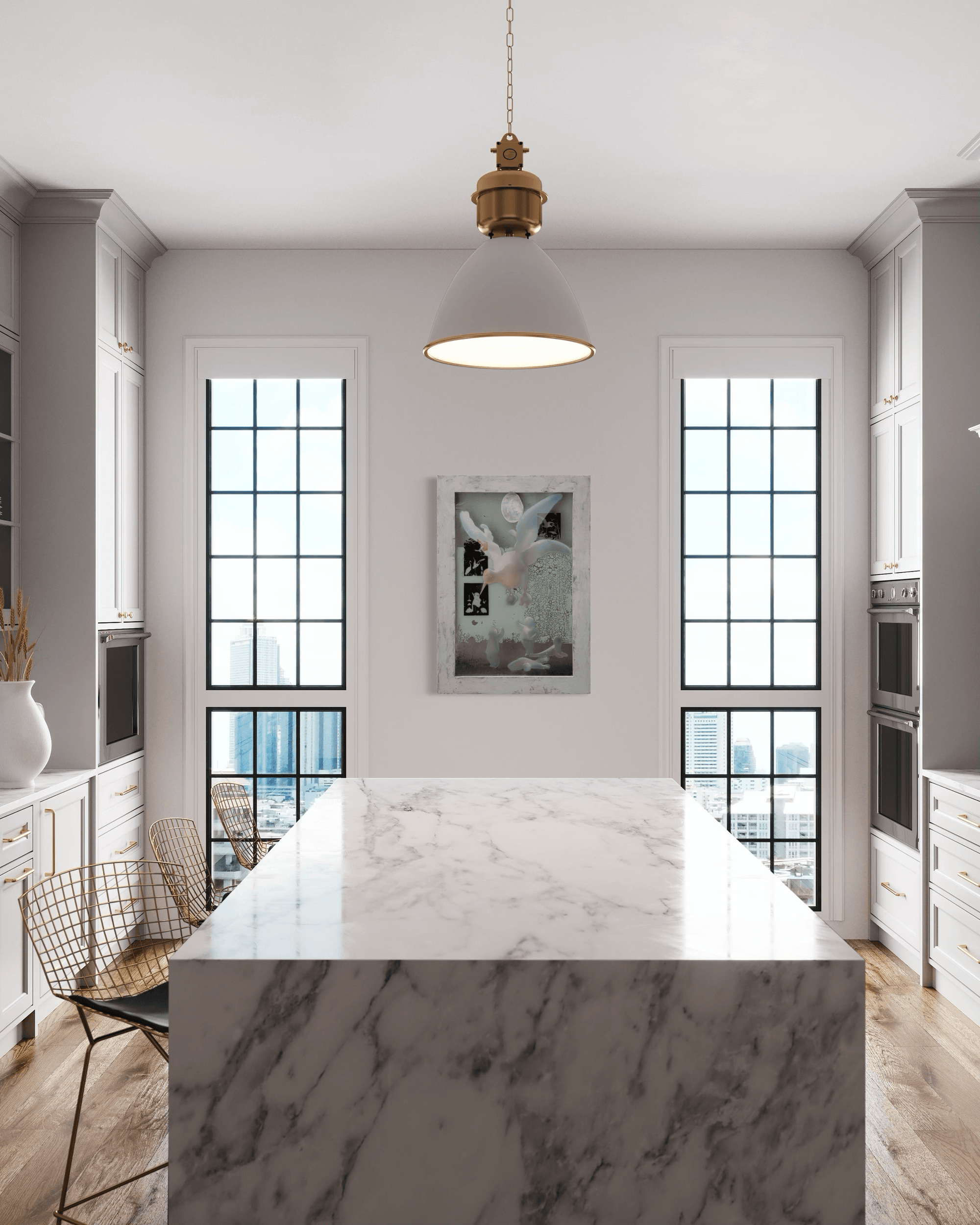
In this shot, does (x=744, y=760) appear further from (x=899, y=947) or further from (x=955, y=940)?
(x=955, y=940)

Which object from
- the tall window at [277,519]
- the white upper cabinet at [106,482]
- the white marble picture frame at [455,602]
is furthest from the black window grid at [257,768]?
the white upper cabinet at [106,482]

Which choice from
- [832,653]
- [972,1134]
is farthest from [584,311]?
[972,1134]

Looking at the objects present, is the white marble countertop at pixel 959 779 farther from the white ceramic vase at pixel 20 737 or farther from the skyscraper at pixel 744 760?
Answer: the white ceramic vase at pixel 20 737

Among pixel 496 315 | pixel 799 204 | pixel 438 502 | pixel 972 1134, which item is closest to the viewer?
pixel 496 315

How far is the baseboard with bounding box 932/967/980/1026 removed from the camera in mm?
3480

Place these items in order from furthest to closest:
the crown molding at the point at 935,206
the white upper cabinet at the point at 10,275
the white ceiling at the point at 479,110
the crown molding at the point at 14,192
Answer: the crown molding at the point at 935,206 → the white upper cabinet at the point at 10,275 → the crown molding at the point at 14,192 → the white ceiling at the point at 479,110

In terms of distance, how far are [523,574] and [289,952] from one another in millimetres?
3176

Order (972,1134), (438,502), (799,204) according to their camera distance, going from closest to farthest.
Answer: (972,1134) → (799,204) → (438,502)

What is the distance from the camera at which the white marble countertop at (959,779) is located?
3527mm

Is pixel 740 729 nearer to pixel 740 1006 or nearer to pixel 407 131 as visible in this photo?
pixel 407 131

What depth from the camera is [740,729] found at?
457 cm

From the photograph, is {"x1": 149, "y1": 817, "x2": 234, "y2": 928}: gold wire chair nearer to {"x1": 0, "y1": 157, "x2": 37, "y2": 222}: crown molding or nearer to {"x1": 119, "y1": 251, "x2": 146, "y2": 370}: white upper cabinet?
{"x1": 119, "y1": 251, "x2": 146, "y2": 370}: white upper cabinet

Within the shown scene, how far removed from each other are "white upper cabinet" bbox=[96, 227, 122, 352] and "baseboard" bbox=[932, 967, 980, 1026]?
4.14 metres

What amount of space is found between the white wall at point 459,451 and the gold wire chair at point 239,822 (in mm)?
817
